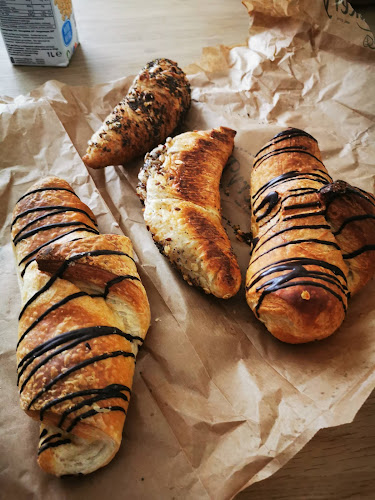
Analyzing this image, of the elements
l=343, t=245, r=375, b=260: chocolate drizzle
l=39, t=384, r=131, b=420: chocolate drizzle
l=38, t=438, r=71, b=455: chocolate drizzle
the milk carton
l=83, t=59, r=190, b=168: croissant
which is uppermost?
the milk carton

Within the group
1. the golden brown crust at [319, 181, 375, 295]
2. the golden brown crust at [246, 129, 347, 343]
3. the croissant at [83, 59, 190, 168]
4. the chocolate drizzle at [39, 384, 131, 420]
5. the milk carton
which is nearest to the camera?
the chocolate drizzle at [39, 384, 131, 420]

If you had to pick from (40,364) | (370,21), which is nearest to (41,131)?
(40,364)

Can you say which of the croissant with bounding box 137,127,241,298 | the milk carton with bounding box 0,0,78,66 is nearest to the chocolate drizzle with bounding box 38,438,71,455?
the croissant with bounding box 137,127,241,298

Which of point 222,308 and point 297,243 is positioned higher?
point 297,243

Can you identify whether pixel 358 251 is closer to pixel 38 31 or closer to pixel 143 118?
pixel 143 118

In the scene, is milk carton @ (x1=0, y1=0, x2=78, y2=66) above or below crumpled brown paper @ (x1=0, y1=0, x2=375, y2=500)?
above

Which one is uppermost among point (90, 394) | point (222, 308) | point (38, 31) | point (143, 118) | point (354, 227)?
point (38, 31)

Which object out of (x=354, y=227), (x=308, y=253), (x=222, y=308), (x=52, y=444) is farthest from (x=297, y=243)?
(x=52, y=444)

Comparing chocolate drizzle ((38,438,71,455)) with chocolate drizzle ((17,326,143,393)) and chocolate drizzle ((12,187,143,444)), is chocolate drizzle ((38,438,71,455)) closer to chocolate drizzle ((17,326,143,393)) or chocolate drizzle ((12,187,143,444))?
chocolate drizzle ((12,187,143,444))
